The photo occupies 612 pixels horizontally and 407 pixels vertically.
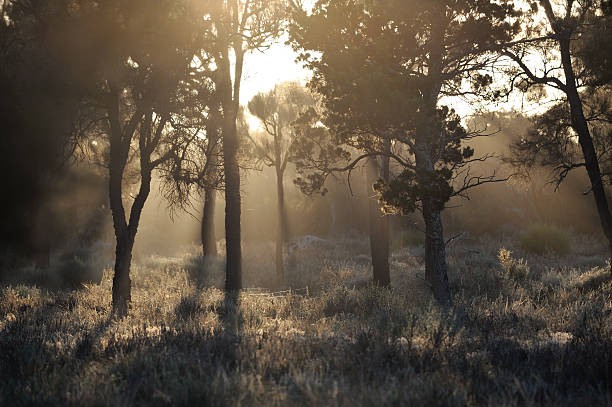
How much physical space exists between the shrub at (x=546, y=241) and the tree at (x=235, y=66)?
48.8 ft

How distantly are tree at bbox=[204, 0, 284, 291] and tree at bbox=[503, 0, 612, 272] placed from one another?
6388 mm

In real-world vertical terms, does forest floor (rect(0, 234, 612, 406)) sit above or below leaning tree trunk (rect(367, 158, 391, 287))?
below

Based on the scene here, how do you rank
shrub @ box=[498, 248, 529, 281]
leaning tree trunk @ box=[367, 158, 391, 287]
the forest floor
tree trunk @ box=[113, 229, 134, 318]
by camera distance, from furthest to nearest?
shrub @ box=[498, 248, 529, 281] < leaning tree trunk @ box=[367, 158, 391, 287] < tree trunk @ box=[113, 229, 134, 318] < the forest floor

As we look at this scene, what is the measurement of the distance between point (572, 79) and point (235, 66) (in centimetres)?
899

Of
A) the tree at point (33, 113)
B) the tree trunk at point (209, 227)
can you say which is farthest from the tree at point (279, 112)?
the tree at point (33, 113)

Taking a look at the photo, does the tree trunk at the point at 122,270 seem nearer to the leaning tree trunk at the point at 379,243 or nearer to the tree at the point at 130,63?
the tree at the point at 130,63

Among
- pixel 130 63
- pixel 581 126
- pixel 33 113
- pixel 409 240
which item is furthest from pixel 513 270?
pixel 33 113

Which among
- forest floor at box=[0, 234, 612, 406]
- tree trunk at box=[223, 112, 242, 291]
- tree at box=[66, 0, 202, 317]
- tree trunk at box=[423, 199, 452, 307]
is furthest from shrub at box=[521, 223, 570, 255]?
tree at box=[66, 0, 202, 317]

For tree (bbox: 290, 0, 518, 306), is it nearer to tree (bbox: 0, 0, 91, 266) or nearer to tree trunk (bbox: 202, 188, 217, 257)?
tree (bbox: 0, 0, 91, 266)

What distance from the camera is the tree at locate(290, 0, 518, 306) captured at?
364 inches

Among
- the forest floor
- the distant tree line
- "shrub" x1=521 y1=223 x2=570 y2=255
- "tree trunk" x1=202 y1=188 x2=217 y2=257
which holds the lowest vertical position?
the forest floor

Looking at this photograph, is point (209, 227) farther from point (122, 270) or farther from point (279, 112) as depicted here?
point (122, 270)

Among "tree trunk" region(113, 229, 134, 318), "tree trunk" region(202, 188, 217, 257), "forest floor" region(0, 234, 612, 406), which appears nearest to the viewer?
"forest floor" region(0, 234, 612, 406)

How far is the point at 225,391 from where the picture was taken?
4.20 m
